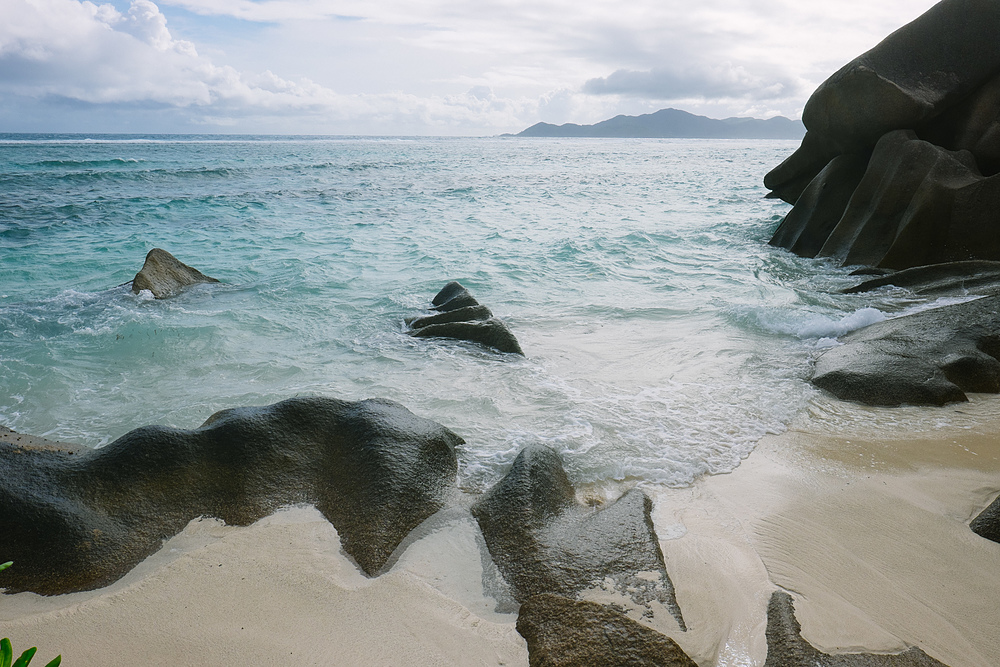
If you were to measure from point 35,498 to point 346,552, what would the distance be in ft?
4.79

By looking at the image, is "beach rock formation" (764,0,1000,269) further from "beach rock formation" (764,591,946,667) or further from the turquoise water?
"beach rock formation" (764,591,946,667)

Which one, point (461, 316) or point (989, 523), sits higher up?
point (461, 316)

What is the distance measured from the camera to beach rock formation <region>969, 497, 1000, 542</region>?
3.02 metres

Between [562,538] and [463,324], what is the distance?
3.65 metres

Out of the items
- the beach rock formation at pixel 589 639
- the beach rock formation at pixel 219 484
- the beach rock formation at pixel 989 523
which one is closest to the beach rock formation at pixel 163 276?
the beach rock formation at pixel 219 484

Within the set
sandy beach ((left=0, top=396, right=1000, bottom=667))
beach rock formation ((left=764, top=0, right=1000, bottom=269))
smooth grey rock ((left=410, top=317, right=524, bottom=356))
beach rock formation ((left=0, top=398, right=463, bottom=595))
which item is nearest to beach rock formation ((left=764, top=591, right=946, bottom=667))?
sandy beach ((left=0, top=396, right=1000, bottom=667))

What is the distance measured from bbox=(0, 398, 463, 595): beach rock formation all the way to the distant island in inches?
7227

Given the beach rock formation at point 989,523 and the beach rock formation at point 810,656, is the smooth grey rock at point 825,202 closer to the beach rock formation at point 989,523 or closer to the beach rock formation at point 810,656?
the beach rock formation at point 989,523

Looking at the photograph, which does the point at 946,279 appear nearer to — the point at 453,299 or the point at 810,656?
the point at 453,299

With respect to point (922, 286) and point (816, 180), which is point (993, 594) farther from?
point (816, 180)

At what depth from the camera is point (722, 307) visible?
7.72 metres

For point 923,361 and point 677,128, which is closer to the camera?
point 923,361

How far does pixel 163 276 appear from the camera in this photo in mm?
8469

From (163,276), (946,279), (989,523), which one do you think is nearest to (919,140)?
(946,279)
